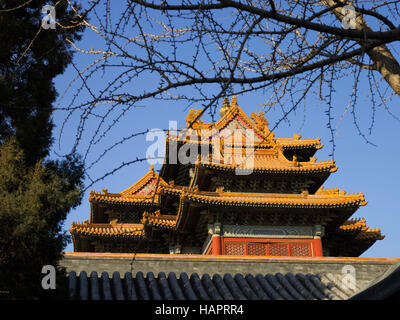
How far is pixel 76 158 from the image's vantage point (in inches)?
250

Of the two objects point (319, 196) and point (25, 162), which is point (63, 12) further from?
point (319, 196)

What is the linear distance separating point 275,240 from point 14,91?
8998mm

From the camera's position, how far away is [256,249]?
13117 millimetres

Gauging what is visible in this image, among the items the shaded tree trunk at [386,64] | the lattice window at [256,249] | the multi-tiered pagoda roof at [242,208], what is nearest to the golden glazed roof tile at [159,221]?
the multi-tiered pagoda roof at [242,208]

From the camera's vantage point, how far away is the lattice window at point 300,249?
1338 cm

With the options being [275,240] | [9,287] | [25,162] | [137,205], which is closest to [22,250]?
[9,287]

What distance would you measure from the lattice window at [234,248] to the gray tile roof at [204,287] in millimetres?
3499

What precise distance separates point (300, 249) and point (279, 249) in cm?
63

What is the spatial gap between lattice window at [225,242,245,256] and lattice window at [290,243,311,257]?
1404 millimetres

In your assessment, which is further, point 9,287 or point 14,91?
point 14,91

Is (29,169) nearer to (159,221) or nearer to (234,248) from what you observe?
(234,248)

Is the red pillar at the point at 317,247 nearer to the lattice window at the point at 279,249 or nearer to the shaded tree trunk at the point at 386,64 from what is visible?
the lattice window at the point at 279,249

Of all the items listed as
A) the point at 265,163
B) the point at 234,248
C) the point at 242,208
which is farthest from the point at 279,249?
the point at 265,163

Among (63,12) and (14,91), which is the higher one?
(63,12)
